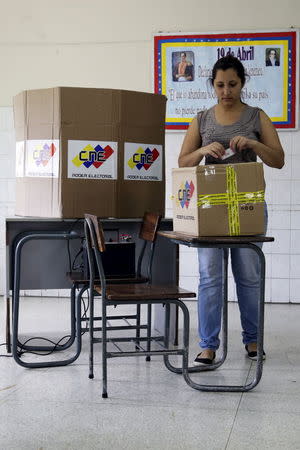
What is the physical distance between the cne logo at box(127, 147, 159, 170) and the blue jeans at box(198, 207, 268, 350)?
599mm

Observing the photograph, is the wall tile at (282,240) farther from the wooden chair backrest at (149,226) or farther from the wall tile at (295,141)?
the wooden chair backrest at (149,226)

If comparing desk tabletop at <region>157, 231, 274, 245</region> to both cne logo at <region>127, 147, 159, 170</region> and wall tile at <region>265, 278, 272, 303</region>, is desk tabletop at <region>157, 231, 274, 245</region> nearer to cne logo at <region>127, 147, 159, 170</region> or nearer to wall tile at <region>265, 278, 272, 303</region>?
cne logo at <region>127, 147, 159, 170</region>

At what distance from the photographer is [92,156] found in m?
3.29

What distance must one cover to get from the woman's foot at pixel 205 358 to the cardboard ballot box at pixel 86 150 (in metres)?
0.79

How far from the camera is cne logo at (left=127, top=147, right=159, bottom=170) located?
337cm

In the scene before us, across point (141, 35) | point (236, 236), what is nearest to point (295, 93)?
point (141, 35)

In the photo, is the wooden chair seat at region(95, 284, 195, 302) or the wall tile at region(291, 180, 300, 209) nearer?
the wooden chair seat at region(95, 284, 195, 302)

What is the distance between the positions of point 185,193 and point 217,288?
643 mm

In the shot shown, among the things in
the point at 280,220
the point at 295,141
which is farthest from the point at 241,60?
the point at 280,220

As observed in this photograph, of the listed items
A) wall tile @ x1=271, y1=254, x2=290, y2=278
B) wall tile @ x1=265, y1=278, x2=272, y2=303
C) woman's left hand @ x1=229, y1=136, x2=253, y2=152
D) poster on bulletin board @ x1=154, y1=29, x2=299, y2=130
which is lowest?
wall tile @ x1=265, y1=278, x2=272, y2=303

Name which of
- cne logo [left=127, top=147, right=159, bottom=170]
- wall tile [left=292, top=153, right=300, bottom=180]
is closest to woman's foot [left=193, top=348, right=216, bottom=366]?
cne logo [left=127, top=147, right=159, bottom=170]

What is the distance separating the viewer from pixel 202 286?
120 inches

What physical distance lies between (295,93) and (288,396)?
2947 millimetres

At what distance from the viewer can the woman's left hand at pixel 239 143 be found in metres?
2.76
